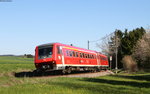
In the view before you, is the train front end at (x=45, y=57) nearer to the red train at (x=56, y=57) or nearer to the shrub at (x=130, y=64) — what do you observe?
the red train at (x=56, y=57)

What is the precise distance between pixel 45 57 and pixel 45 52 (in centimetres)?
54

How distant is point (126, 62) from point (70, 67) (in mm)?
31053

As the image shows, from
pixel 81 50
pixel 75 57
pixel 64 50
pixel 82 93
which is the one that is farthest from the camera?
pixel 81 50

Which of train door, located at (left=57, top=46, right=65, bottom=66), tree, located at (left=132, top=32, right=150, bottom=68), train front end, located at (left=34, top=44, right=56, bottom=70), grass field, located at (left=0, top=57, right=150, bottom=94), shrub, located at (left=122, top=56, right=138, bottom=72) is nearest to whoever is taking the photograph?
grass field, located at (left=0, top=57, right=150, bottom=94)

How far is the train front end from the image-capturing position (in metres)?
22.9

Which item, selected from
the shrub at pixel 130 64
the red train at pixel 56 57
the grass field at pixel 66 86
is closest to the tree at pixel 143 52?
the shrub at pixel 130 64

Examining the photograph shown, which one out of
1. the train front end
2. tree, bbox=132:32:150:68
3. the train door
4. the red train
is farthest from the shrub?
the train front end

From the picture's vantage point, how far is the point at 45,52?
Result: 23.5 meters

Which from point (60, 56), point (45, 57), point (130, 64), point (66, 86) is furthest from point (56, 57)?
point (130, 64)

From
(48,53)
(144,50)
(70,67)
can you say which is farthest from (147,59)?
(48,53)

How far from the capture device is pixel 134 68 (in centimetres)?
5362

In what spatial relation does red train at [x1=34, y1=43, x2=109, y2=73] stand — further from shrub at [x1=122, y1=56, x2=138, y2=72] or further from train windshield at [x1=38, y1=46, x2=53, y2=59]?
shrub at [x1=122, y1=56, x2=138, y2=72]

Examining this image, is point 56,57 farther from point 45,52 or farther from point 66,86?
point 66,86

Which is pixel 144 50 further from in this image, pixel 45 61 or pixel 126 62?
pixel 45 61
